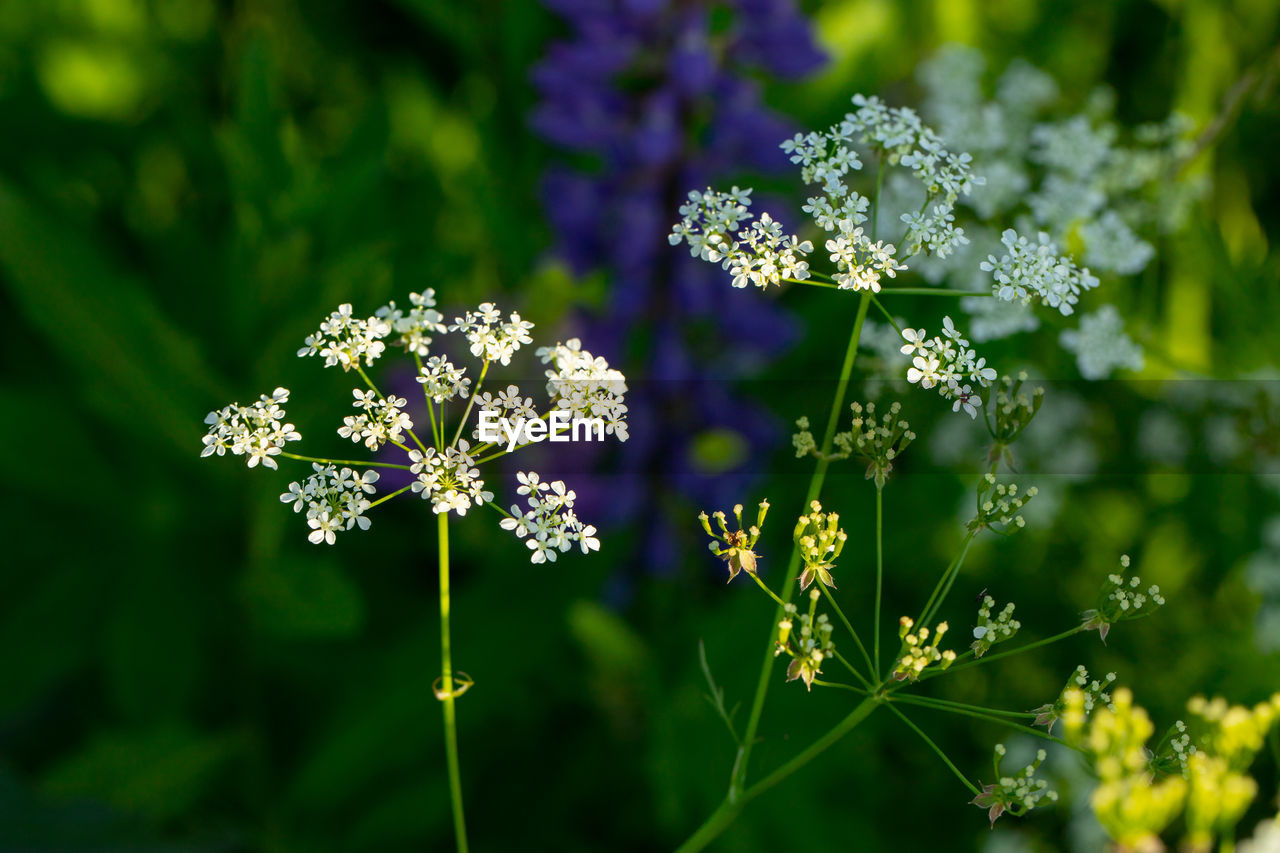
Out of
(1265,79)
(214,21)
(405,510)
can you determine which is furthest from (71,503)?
(1265,79)

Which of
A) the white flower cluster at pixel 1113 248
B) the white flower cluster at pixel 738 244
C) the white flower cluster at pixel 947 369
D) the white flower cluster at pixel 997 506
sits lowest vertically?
the white flower cluster at pixel 997 506

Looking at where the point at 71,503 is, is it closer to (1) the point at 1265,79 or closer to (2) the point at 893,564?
(2) the point at 893,564

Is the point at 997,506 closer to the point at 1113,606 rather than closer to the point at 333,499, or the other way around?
the point at 1113,606

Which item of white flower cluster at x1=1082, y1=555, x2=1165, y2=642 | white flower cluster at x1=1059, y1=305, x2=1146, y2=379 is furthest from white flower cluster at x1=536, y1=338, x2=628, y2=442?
white flower cluster at x1=1059, y1=305, x2=1146, y2=379

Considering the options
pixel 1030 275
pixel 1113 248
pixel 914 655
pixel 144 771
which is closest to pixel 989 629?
pixel 914 655

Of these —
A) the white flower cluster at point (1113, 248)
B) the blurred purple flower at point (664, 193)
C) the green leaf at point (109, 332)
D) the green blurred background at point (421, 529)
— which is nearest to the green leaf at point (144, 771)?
the green blurred background at point (421, 529)

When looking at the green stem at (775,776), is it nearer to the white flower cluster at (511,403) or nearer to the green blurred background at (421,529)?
the white flower cluster at (511,403)

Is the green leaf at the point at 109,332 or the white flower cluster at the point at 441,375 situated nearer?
the white flower cluster at the point at 441,375
